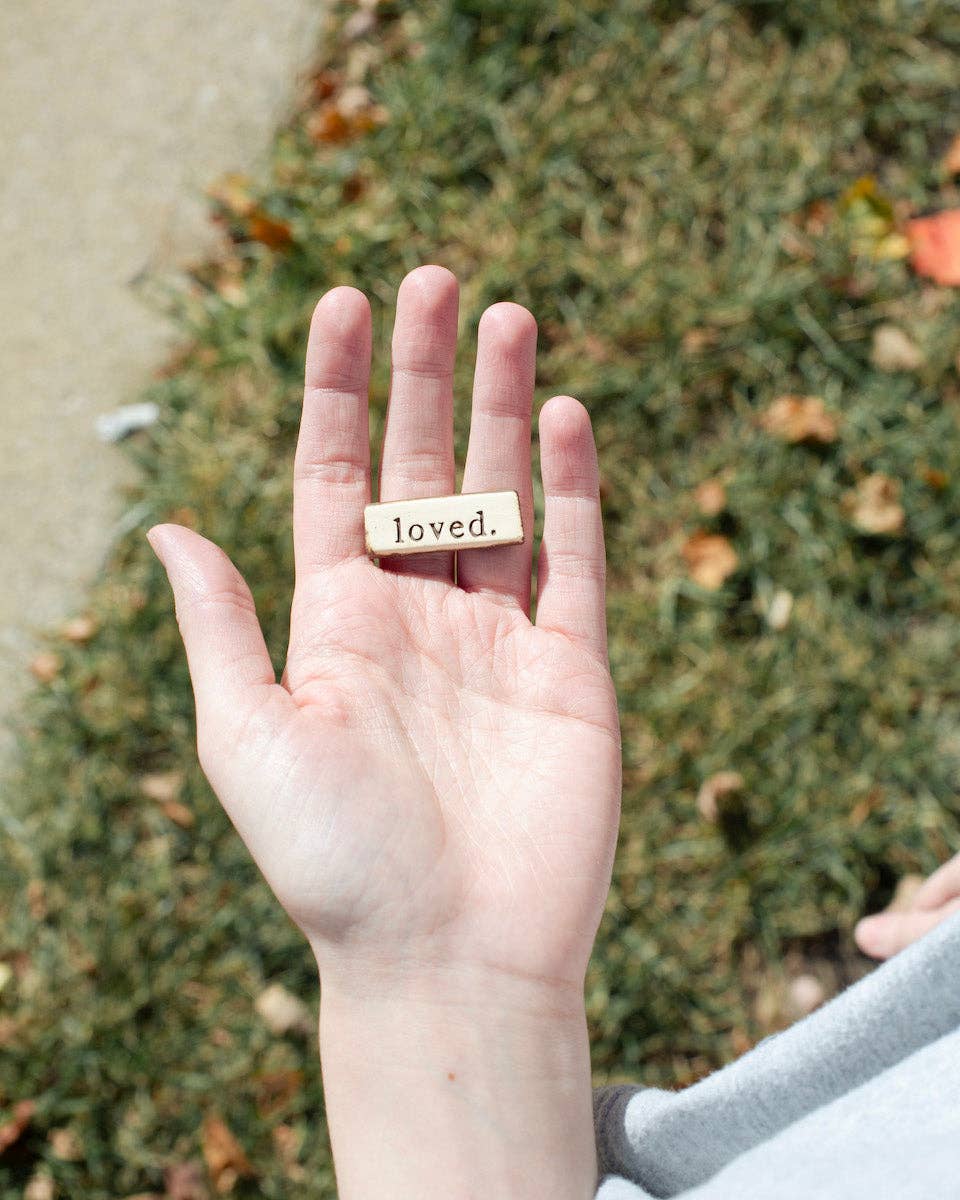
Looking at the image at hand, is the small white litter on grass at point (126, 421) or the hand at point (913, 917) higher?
the small white litter on grass at point (126, 421)

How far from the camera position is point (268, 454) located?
3244mm

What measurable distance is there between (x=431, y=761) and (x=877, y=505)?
5.52 ft

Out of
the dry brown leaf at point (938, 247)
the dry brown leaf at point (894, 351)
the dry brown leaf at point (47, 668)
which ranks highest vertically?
the dry brown leaf at point (938, 247)

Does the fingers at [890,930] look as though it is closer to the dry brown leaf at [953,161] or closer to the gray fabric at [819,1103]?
the gray fabric at [819,1103]

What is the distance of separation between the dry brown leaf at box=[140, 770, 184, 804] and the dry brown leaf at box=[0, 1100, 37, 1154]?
81cm

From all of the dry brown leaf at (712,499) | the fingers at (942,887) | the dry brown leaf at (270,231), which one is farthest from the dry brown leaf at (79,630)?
the fingers at (942,887)

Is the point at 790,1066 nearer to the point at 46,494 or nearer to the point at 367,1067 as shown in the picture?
the point at 367,1067

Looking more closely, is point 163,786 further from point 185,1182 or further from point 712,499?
point 712,499

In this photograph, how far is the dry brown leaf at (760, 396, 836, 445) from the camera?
304cm

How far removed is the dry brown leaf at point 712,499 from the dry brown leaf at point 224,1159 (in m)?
2.08

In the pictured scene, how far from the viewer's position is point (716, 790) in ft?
9.29

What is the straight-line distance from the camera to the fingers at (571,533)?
85.4 inches

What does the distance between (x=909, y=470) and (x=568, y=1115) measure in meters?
2.07

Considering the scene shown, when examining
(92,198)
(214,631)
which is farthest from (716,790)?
(92,198)
